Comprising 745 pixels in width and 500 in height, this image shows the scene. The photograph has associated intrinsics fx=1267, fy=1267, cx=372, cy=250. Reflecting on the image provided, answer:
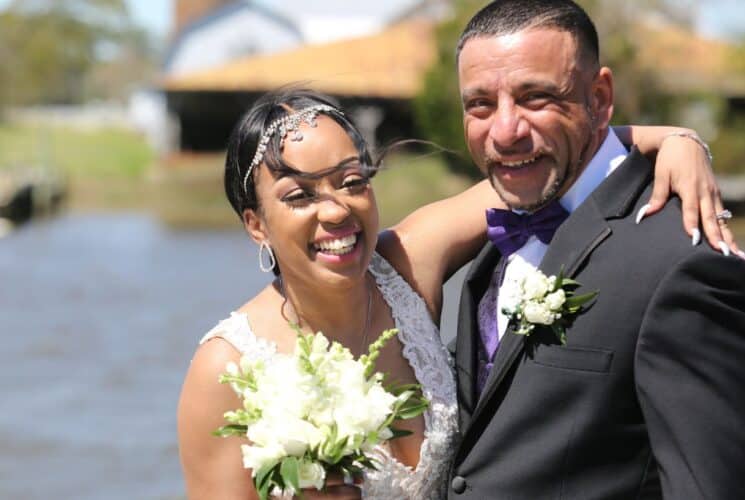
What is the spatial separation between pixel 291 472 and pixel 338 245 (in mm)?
768

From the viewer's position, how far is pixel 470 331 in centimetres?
356

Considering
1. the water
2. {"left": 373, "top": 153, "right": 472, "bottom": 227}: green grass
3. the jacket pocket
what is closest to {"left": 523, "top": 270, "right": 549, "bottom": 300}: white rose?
the jacket pocket

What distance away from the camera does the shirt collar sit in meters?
3.28

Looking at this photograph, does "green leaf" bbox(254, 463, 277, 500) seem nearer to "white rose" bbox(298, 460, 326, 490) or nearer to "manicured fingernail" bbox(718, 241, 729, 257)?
"white rose" bbox(298, 460, 326, 490)

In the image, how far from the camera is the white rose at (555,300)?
306 centimetres

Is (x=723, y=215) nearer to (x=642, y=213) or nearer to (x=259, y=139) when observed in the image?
(x=642, y=213)

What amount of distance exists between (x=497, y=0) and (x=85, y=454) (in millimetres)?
9841

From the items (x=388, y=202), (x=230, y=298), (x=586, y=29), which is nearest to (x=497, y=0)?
(x=586, y=29)

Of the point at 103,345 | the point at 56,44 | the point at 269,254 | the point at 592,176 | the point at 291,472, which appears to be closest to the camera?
the point at 291,472

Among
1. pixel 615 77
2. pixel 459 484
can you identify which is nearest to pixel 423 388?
pixel 459 484

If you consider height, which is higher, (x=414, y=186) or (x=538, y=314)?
(x=538, y=314)

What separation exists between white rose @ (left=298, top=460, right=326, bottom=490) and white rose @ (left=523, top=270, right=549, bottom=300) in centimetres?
67

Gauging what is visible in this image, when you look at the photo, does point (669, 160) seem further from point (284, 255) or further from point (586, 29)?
point (284, 255)

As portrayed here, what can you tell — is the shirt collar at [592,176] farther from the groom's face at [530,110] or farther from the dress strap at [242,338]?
the dress strap at [242,338]
